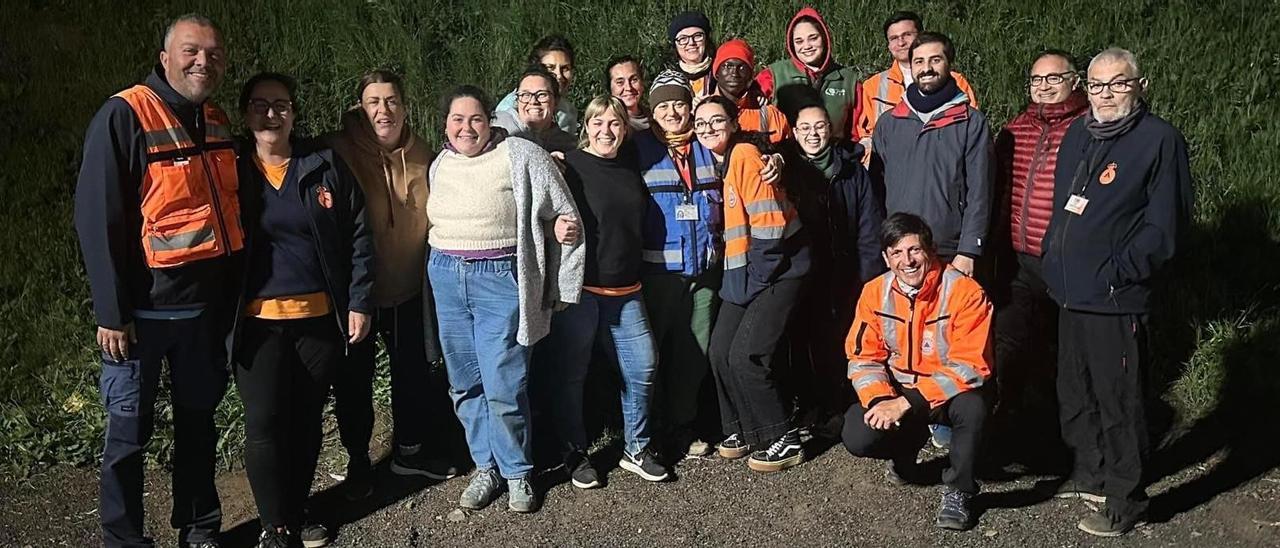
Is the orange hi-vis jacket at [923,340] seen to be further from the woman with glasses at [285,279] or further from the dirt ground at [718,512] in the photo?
the woman with glasses at [285,279]

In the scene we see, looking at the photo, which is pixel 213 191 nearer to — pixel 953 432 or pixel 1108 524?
pixel 953 432

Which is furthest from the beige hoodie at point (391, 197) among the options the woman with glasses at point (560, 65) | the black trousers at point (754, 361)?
the black trousers at point (754, 361)

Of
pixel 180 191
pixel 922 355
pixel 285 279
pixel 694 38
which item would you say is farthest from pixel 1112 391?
pixel 180 191

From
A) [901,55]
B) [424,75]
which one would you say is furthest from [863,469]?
[424,75]

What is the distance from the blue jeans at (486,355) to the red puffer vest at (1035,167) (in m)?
2.25

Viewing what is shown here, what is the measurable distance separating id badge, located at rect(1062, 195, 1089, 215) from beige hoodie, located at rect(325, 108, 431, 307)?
268 cm

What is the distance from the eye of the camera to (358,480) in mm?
5367

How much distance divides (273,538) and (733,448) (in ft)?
7.04

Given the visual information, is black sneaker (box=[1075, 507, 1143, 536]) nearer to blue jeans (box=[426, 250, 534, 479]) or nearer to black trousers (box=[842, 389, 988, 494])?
black trousers (box=[842, 389, 988, 494])

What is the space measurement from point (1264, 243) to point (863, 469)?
3198 mm

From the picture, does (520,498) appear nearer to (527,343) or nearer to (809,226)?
(527,343)

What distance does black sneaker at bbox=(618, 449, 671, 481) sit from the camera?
5.48m

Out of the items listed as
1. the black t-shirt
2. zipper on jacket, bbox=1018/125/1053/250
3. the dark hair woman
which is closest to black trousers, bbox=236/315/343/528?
the dark hair woman

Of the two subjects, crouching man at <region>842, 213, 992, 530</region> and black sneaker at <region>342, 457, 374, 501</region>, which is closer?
crouching man at <region>842, 213, 992, 530</region>
